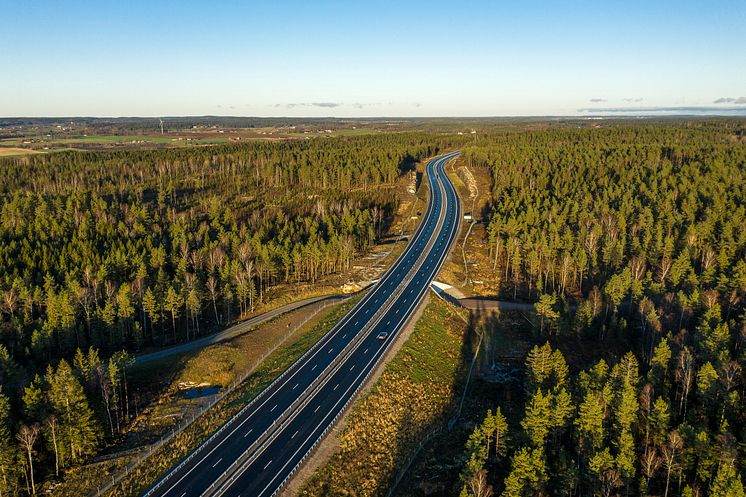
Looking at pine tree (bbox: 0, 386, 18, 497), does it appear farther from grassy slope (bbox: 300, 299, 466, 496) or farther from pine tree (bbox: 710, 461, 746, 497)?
pine tree (bbox: 710, 461, 746, 497)

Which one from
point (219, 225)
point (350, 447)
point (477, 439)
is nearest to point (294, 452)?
point (350, 447)

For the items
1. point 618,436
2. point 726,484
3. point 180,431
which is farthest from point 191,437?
point 726,484

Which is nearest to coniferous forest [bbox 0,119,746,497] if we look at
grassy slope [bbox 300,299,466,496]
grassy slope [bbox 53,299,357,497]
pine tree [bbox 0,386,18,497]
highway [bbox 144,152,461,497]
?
pine tree [bbox 0,386,18,497]

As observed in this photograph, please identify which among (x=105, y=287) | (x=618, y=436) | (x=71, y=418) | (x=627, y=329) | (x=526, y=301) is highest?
(x=105, y=287)

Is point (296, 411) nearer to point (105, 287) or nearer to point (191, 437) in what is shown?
point (191, 437)

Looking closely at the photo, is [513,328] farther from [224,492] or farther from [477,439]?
[224,492]

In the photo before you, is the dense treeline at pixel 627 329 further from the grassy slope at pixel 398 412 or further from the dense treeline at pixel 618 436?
the grassy slope at pixel 398 412
